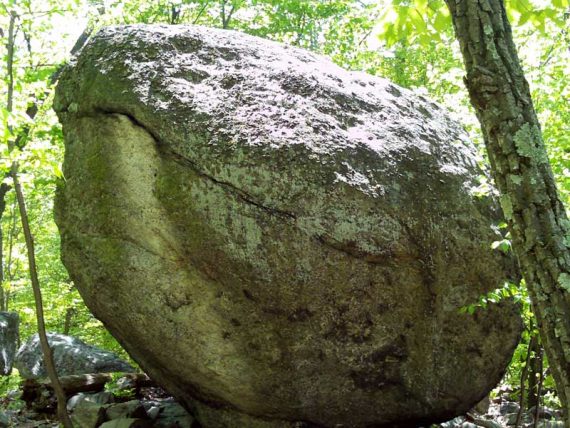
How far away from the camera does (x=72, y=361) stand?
10.1 metres

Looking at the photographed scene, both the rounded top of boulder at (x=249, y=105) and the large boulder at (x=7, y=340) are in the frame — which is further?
the large boulder at (x=7, y=340)

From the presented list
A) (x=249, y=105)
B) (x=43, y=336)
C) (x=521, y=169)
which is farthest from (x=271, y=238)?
(x=43, y=336)

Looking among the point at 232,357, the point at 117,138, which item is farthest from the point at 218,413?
the point at 117,138

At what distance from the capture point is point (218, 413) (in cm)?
593

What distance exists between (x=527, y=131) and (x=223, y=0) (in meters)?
16.1

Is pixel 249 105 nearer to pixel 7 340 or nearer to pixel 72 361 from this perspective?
pixel 72 361

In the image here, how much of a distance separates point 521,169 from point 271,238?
286 centimetres

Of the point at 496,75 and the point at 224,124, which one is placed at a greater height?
the point at 224,124

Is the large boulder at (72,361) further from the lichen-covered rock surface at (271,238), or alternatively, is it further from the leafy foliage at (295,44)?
the lichen-covered rock surface at (271,238)

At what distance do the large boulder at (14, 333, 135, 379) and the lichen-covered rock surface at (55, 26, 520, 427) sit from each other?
14.2 ft

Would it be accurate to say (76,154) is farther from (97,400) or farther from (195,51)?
(97,400)

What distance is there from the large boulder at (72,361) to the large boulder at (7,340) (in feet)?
7.92

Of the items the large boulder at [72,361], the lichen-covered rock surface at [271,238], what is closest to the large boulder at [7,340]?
the large boulder at [72,361]

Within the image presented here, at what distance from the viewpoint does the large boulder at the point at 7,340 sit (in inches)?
523
